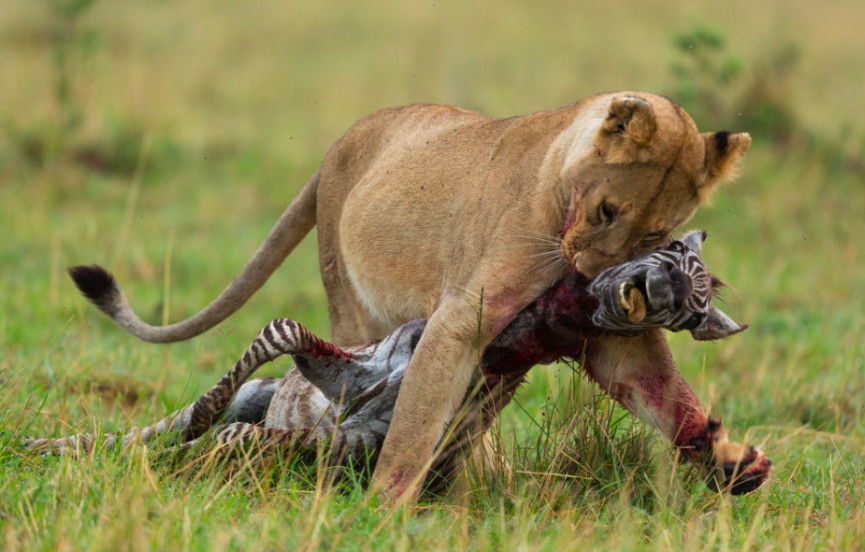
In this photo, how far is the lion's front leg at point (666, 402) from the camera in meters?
3.66

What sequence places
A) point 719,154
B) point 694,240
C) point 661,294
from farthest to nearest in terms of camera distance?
point 719,154 → point 694,240 → point 661,294

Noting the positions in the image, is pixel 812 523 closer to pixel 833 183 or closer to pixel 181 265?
pixel 181 265

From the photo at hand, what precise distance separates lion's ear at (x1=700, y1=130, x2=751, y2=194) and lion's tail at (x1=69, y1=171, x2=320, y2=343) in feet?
6.89

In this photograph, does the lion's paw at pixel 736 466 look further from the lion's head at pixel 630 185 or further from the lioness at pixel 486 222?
the lion's head at pixel 630 185

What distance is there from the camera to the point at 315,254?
31.8 feet

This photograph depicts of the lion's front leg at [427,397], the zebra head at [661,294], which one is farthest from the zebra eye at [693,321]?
the lion's front leg at [427,397]

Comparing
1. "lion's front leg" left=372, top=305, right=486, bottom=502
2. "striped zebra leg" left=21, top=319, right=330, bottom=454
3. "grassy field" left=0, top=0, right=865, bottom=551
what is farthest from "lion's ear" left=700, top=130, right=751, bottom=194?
"striped zebra leg" left=21, top=319, right=330, bottom=454

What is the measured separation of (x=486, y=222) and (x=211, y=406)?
1095mm

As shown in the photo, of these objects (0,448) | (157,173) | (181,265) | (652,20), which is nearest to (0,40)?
(157,173)

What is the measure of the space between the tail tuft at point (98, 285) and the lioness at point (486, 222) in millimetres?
16

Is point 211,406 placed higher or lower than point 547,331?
lower

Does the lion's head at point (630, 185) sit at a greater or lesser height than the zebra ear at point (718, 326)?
greater

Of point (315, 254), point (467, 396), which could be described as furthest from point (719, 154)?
point (315, 254)

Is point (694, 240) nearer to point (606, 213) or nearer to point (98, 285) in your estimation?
point (606, 213)
